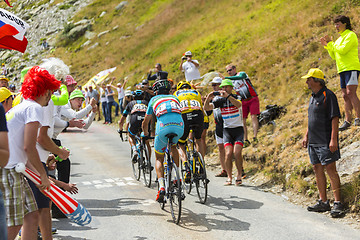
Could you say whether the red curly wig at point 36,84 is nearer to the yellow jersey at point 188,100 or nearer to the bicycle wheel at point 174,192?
the bicycle wheel at point 174,192

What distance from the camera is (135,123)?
10.3m

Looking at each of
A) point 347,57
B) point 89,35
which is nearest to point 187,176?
point 347,57

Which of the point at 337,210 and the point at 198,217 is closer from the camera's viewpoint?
the point at 337,210

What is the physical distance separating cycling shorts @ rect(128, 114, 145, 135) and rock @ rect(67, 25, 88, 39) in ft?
156

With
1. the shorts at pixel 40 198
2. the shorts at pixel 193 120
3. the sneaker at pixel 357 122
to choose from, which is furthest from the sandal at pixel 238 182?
the shorts at pixel 40 198

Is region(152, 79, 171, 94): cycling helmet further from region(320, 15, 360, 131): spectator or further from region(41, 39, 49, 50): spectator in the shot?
region(41, 39, 49, 50): spectator

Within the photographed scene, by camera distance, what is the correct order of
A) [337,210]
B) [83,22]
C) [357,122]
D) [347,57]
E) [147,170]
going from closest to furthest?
[337,210]
[347,57]
[357,122]
[147,170]
[83,22]

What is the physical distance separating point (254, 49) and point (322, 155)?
14337mm

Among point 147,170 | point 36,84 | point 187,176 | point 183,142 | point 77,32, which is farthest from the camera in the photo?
point 77,32

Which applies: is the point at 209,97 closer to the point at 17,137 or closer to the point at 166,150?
the point at 166,150

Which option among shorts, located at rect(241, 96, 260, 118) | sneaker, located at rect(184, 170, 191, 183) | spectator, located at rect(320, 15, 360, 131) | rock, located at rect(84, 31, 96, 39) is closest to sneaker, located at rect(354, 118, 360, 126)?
spectator, located at rect(320, 15, 360, 131)

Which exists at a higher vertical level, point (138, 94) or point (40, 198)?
point (138, 94)

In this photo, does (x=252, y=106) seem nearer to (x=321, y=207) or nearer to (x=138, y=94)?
(x=138, y=94)

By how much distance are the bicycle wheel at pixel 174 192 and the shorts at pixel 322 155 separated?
2422 millimetres
